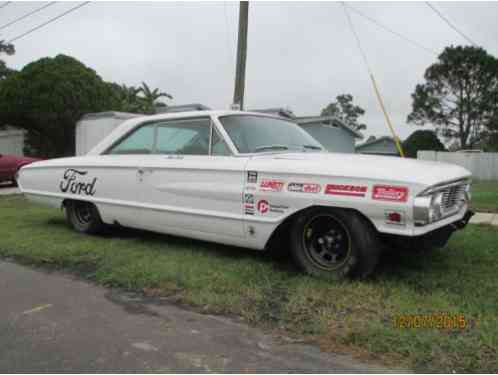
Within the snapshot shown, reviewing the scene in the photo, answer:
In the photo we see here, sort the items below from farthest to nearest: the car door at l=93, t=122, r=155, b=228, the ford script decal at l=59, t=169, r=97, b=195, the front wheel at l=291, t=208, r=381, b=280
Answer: the ford script decal at l=59, t=169, r=97, b=195, the car door at l=93, t=122, r=155, b=228, the front wheel at l=291, t=208, r=381, b=280

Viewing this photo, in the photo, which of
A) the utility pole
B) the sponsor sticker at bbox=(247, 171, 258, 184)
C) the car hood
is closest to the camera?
the car hood

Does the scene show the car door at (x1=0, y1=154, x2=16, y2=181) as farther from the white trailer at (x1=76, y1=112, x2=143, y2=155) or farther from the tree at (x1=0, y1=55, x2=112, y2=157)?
the tree at (x1=0, y1=55, x2=112, y2=157)

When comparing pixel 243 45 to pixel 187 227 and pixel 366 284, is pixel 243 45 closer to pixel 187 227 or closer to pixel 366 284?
pixel 187 227

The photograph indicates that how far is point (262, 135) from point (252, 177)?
0.74m

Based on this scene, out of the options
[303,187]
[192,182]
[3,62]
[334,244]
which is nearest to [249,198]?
[303,187]

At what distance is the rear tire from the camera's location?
524 centimetres

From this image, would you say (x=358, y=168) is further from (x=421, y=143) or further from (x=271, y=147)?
(x=421, y=143)

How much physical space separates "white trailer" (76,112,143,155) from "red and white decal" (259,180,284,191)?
13.1 meters

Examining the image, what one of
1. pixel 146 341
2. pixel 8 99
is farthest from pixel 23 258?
pixel 8 99

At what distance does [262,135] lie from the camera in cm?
443

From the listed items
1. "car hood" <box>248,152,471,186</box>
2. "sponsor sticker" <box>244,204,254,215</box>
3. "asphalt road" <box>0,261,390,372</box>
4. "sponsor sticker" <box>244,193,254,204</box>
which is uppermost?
"car hood" <box>248,152,471,186</box>

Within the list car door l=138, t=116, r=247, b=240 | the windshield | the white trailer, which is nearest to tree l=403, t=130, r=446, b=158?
the white trailer

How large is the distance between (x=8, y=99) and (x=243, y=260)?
20.5 meters

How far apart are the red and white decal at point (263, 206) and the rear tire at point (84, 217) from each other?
2319 mm
